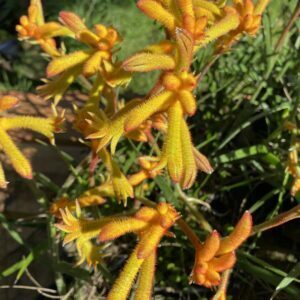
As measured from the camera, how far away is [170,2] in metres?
0.76

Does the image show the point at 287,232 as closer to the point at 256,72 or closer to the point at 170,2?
the point at 256,72

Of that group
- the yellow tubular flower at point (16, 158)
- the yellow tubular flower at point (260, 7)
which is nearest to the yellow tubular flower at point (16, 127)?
the yellow tubular flower at point (16, 158)

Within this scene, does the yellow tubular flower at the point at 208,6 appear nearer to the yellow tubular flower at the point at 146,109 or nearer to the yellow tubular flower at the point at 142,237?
the yellow tubular flower at the point at 146,109

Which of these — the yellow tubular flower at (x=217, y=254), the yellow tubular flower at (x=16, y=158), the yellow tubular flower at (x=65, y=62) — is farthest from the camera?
the yellow tubular flower at (x=65, y=62)

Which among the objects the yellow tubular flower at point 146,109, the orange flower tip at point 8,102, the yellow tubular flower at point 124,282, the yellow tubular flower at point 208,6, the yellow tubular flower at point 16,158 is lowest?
the yellow tubular flower at point 124,282

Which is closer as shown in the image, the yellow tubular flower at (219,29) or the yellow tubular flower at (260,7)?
the yellow tubular flower at (219,29)

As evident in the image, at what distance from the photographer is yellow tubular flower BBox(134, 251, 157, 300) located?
69 cm

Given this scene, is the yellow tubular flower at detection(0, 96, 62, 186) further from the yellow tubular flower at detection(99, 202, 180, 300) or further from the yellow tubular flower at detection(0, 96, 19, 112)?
the yellow tubular flower at detection(99, 202, 180, 300)

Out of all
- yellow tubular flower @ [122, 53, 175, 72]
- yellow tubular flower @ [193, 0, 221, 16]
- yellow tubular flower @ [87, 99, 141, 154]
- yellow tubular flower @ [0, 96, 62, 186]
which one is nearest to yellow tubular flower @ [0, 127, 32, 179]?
yellow tubular flower @ [0, 96, 62, 186]

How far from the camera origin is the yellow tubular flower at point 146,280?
2.25 ft

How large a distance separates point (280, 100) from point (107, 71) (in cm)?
54

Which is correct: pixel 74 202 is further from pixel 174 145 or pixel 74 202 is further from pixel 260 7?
pixel 260 7

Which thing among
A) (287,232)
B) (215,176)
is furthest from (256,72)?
(287,232)

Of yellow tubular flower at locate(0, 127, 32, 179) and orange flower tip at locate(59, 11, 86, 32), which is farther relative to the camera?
orange flower tip at locate(59, 11, 86, 32)
